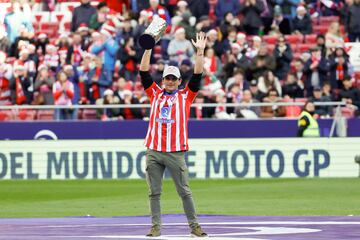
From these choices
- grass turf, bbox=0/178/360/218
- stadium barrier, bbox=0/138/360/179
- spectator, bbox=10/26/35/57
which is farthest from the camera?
spectator, bbox=10/26/35/57

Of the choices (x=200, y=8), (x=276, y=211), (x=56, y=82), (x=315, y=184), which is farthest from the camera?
(x=200, y=8)

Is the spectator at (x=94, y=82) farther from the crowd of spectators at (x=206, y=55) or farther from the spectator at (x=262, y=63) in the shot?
the spectator at (x=262, y=63)

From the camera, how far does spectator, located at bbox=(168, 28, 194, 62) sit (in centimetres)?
3152

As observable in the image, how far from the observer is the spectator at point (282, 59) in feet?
102

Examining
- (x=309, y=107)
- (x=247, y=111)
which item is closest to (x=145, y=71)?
(x=309, y=107)

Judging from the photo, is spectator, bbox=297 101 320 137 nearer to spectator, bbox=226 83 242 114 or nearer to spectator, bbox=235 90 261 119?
spectator, bbox=235 90 261 119

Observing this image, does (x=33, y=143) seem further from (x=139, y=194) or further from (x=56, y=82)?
(x=139, y=194)

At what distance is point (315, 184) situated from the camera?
26656mm

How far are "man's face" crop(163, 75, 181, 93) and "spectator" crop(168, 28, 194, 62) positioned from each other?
668 inches

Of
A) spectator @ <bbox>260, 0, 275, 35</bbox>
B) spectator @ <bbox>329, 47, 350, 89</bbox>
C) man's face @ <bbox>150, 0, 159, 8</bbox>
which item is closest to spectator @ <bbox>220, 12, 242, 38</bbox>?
spectator @ <bbox>260, 0, 275, 35</bbox>

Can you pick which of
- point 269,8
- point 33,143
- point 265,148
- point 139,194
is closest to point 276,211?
point 139,194

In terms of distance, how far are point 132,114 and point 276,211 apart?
11206mm

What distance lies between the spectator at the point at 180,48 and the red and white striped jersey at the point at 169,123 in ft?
55.6

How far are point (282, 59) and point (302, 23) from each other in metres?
2.00
